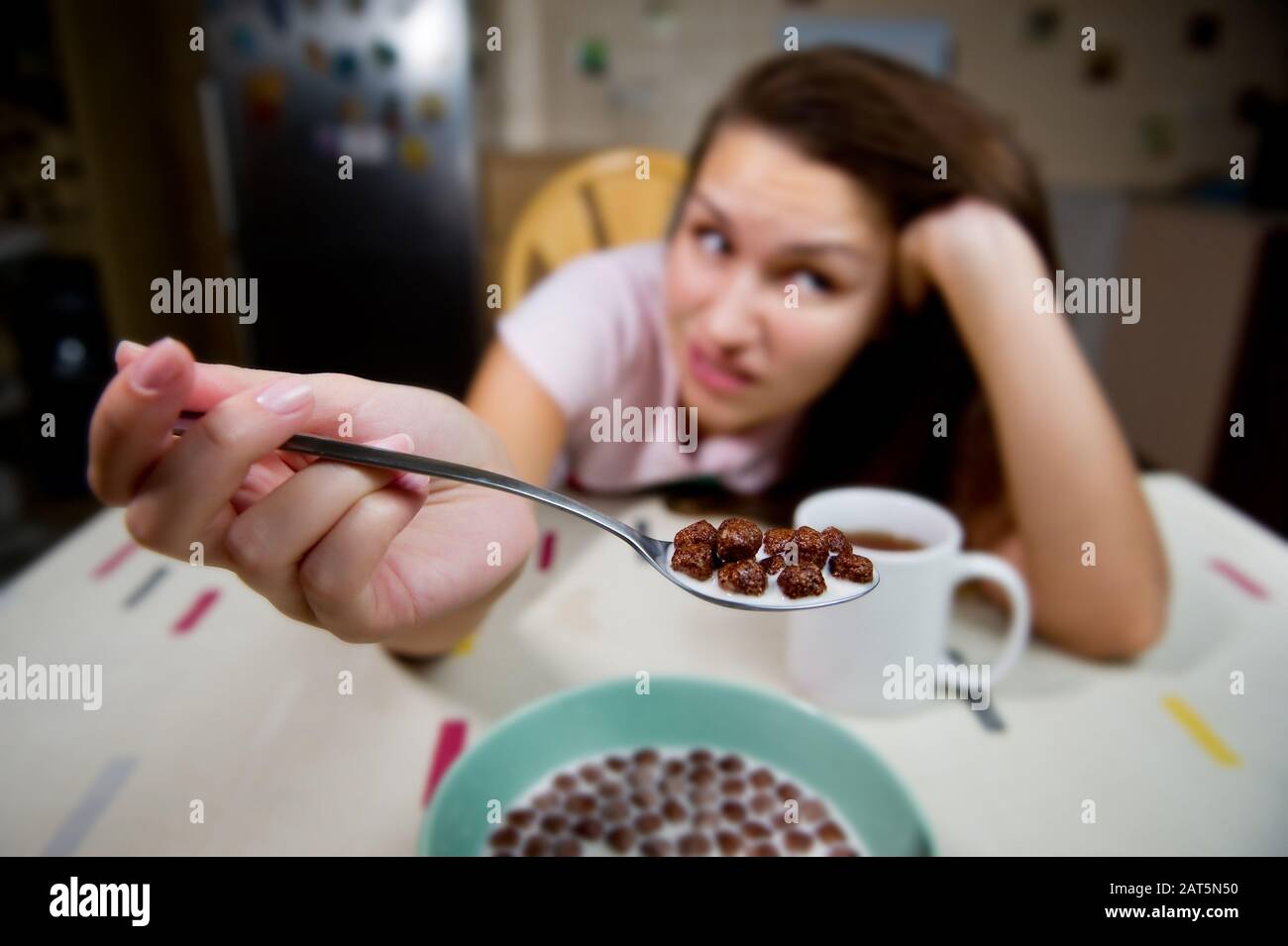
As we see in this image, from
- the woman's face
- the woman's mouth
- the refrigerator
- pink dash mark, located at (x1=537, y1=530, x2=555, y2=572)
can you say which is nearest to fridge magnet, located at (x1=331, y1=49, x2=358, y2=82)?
the refrigerator

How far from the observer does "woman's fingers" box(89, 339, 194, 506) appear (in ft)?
0.77

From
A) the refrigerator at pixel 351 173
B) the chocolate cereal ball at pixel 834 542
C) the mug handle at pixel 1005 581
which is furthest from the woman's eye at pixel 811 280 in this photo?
the refrigerator at pixel 351 173

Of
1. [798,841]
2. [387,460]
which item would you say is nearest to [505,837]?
[798,841]

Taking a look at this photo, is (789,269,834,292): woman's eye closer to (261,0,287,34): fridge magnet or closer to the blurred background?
the blurred background

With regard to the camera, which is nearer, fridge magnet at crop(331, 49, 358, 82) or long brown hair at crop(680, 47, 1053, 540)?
long brown hair at crop(680, 47, 1053, 540)

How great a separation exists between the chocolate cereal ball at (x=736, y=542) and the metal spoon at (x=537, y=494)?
0.05 ft

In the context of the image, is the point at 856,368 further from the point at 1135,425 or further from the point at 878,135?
the point at 1135,425

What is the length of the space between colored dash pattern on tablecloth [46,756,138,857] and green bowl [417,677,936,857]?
0.58ft

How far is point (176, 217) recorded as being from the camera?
8.55ft

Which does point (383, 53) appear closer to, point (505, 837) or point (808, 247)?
point (808, 247)

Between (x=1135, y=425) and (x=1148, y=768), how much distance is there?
7.08 ft

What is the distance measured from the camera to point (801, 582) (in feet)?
0.99

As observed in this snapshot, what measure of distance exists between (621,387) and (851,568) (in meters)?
0.49
